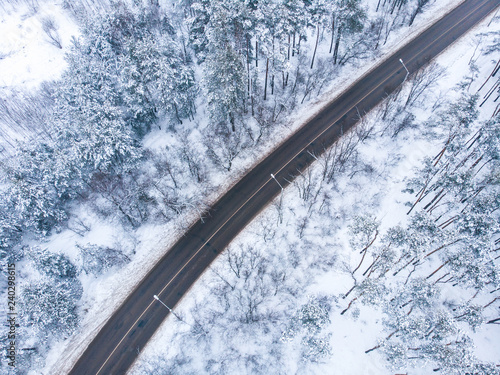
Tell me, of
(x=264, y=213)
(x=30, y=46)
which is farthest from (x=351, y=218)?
(x=30, y=46)

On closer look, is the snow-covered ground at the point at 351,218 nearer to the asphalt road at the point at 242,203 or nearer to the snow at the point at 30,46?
the asphalt road at the point at 242,203

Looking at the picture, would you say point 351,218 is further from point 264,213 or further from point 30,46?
point 30,46

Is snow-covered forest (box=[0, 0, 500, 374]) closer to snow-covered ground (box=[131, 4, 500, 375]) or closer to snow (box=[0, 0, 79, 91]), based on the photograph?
snow-covered ground (box=[131, 4, 500, 375])

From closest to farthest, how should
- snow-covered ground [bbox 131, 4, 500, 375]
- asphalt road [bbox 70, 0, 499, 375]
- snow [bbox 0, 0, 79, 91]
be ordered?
snow-covered ground [bbox 131, 4, 500, 375] < asphalt road [bbox 70, 0, 499, 375] < snow [bbox 0, 0, 79, 91]

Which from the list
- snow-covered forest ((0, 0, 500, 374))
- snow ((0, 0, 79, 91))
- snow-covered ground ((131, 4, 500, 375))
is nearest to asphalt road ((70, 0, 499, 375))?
snow-covered ground ((131, 4, 500, 375))

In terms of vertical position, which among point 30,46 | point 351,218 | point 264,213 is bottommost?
point 264,213

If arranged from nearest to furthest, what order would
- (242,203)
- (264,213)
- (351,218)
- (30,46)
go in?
(351,218) < (264,213) < (242,203) < (30,46)

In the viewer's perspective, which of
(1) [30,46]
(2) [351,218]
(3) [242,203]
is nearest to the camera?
(2) [351,218]
